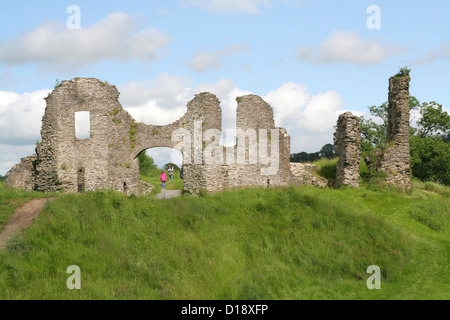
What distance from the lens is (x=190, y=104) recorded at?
67.5 feet

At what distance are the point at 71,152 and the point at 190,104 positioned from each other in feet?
20.2

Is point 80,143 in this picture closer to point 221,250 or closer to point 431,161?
point 221,250

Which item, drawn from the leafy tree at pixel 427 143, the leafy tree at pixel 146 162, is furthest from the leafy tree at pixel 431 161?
the leafy tree at pixel 146 162

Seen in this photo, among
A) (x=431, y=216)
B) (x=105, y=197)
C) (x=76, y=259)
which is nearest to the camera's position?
(x=76, y=259)

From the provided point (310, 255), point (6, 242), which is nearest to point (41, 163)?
point (6, 242)

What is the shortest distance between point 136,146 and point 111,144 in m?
1.27

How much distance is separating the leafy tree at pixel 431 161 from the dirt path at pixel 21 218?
24361 millimetres

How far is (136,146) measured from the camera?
21047 millimetres

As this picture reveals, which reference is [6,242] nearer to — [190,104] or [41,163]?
[41,163]

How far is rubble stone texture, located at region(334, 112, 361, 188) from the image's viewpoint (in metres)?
22.0

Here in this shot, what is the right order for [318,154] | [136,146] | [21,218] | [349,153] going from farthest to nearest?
1. [318,154]
2. [349,153]
3. [136,146]
4. [21,218]

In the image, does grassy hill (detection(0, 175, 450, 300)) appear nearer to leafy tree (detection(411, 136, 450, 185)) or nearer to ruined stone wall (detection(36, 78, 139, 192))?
ruined stone wall (detection(36, 78, 139, 192))

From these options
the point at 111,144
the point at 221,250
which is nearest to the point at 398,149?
the point at 221,250
